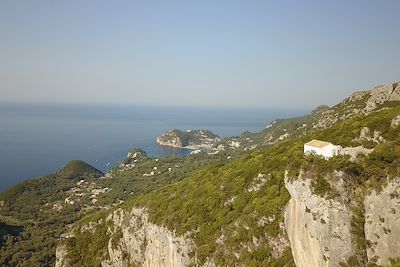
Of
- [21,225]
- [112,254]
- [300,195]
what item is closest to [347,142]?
[300,195]

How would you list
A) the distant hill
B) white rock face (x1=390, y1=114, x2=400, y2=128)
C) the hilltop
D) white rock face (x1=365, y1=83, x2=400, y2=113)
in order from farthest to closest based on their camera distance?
the distant hill
white rock face (x1=365, y1=83, x2=400, y2=113)
white rock face (x1=390, y1=114, x2=400, y2=128)
the hilltop

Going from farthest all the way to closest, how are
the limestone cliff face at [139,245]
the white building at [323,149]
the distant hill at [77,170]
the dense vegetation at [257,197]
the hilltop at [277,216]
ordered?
the distant hill at [77,170] → the limestone cliff face at [139,245] → the white building at [323,149] → the dense vegetation at [257,197] → the hilltop at [277,216]

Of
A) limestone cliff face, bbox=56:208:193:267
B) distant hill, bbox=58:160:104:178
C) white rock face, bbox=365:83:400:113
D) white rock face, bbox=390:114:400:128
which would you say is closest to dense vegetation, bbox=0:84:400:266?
white rock face, bbox=390:114:400:128

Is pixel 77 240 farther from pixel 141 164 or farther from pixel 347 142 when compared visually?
pixel 141 164

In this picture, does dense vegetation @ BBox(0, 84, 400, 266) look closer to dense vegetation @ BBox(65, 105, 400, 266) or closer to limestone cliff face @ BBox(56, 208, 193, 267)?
dense vegetation @ BBox(65, 105, 400, 266)

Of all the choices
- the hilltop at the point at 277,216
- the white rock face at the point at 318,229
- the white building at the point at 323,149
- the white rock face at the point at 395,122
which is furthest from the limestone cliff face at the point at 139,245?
the white rock face at the point at 395,122

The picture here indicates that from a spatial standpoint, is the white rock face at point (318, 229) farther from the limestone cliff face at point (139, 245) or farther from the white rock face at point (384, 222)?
the limestone cliff face at point (139, 245)
